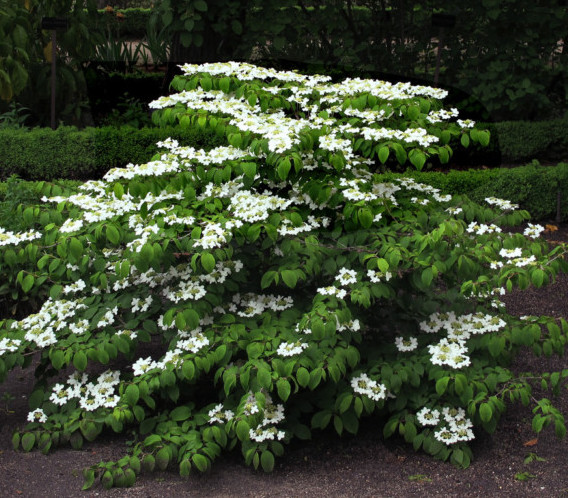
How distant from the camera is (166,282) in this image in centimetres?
368

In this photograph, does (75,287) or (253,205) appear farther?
(75,287)

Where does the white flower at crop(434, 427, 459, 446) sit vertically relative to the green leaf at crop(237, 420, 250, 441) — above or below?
below

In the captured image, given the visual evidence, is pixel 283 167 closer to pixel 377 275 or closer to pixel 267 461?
pixel 377 275

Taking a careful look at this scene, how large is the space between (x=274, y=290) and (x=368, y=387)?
0.75m

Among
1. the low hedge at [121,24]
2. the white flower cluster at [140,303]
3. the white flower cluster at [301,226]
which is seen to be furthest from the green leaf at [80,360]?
the low hedge at [121,24]

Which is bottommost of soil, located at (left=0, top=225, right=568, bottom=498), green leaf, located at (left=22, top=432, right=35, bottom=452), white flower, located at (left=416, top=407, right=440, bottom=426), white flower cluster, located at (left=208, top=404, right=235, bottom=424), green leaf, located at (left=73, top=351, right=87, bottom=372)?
soil, located at (left=0, top=225, right=568, bottom=498)

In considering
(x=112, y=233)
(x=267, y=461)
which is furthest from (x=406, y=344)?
(x=112, y=233)

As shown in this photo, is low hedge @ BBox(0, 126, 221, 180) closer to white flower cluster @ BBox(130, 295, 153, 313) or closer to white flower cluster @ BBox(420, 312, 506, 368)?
white flower cluster @ BBox(130, 295, 153, 313)

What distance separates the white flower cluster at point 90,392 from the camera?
3463mm

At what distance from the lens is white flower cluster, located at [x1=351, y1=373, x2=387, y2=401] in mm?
3291

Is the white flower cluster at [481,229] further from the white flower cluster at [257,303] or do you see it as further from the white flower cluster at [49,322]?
the white flower cluster at [49,322]

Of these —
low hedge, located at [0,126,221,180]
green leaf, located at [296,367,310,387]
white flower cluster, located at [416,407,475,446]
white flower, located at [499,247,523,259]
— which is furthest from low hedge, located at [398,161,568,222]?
green leaf, located at [296,367,310,387]

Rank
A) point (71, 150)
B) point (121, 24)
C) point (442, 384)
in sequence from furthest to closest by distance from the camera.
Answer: point (121, 24) → point (71, 150) → point (442, 384)

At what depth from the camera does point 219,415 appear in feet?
11.0
